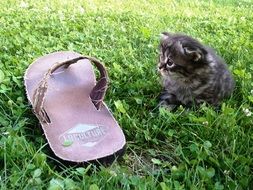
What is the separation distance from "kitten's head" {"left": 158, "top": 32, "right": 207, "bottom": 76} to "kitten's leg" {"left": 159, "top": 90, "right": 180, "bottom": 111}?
134 mm

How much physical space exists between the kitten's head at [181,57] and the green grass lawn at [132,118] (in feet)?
0.52

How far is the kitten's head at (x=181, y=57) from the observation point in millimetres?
2846

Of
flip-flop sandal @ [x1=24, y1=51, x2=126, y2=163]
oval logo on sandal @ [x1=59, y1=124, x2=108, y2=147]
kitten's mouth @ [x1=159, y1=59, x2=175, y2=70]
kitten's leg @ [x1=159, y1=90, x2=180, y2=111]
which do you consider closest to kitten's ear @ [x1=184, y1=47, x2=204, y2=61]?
kitten's mouth @ [x1=159, y1=59, x2=175, y2=70]

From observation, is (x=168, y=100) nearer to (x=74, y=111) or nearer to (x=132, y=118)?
(x=132, y=118)

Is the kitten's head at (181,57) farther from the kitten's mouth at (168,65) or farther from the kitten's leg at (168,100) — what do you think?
the kitten's leg at (168,100)

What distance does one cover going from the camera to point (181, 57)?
9.40 feet

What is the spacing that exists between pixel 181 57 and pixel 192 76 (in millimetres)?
140

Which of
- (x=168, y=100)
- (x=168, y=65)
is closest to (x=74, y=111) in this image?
(x=168, y=100)

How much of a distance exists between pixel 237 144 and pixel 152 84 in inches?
33.5

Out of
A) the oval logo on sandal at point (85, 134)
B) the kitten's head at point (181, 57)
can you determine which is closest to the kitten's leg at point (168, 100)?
the kitten's head at point (181, 57)

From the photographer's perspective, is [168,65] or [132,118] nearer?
[132,118]

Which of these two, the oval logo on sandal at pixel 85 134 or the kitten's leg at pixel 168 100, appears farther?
the kitten's leg at pixel 168 100

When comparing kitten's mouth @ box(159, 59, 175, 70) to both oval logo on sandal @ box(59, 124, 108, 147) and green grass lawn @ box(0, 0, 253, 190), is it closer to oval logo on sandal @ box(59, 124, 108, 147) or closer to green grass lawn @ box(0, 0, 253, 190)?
green grass lawn @ box(0, 0, 253, 190)

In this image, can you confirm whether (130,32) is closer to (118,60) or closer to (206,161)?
(118,60)
